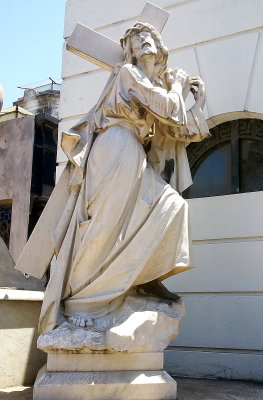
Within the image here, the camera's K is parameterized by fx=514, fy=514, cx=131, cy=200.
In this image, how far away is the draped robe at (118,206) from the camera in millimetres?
3143

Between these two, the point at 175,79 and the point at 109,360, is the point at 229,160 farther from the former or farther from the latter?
the point at 109,360

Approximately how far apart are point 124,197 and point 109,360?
0.98 metres

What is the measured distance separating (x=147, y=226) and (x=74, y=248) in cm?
49

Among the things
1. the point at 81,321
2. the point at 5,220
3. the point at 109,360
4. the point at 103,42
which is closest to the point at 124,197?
the point at 81,321

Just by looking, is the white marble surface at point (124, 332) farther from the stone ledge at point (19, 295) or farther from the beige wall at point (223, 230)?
the beige wall at point (223, 230)

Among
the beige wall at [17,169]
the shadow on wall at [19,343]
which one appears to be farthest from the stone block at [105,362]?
the beige wall at [17,169]

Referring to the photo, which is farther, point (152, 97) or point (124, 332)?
point (152, 97)

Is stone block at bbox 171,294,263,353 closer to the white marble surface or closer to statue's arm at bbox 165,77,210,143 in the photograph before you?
the white marble surface

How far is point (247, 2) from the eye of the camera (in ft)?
16.3

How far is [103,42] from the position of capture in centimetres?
387

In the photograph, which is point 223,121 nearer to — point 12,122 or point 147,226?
point 147,226

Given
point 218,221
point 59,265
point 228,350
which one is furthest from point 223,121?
point 59,265

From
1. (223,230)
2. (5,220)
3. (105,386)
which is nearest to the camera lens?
(105,386)

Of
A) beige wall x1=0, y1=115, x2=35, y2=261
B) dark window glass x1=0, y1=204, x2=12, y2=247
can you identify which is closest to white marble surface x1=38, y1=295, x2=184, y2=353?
beige wall x1=0, y1=115, x2=35, y2=261
